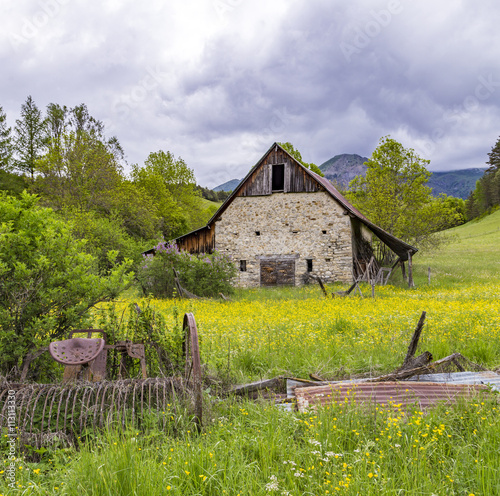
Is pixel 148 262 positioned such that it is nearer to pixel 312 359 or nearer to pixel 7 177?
pixel 312 359

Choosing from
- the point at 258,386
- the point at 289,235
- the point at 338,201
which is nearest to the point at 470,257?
the point at 338,201

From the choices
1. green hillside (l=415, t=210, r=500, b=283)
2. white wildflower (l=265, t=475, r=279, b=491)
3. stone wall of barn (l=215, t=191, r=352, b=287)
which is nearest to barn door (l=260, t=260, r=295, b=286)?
stone wall of barn (l=215, t=191, r=352, b=287)

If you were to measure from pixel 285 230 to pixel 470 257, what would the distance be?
68.3ft

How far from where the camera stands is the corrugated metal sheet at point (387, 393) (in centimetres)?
370

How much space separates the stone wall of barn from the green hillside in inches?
246

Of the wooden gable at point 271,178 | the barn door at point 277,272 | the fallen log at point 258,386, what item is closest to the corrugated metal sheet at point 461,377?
the fallen log at point 258,386

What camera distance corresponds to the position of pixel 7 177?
30.5 m

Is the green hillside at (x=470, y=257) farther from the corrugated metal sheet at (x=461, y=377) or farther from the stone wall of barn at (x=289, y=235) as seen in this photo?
the corrugated metal sheet at (x=461, y=377)

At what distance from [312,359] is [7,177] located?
1325 inches

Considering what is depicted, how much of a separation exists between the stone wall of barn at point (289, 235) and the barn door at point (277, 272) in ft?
0.42

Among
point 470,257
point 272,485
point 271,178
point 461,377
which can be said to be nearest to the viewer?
point 272,485

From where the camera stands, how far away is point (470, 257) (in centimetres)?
3203

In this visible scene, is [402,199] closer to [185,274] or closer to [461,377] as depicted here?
[185,274]

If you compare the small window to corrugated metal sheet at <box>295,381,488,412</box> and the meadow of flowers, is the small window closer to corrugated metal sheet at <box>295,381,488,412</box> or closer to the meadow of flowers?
the meadow of flowers
